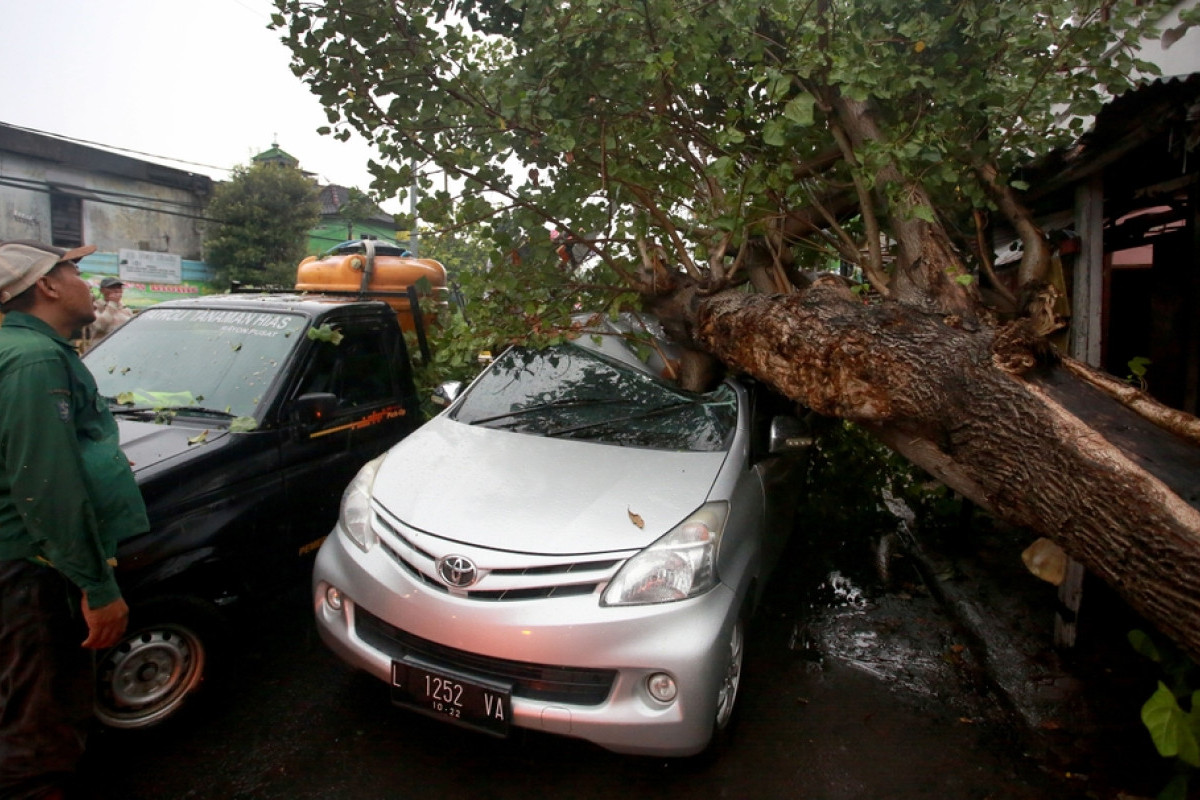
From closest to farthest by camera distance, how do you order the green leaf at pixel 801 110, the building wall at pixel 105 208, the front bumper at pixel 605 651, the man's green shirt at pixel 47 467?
the man's green shirt at pixel 47 467 → the front bumper at pixel 605 651 → the green leaf at pixel 801 110 → the building wall at pixel 105 208

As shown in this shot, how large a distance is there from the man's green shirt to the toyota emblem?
1032mm

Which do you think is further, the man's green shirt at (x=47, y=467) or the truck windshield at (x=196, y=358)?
the truck windshield at (x=196, y=358)

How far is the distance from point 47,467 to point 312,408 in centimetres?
155

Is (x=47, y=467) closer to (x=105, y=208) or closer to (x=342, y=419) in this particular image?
(x=342, y=419)

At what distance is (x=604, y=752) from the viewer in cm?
301

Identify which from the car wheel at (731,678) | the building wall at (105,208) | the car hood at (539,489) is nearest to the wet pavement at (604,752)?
the car wheel at (731,678)

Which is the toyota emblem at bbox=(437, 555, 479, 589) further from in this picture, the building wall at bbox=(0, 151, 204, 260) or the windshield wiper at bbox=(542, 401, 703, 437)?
the building wall at bbox=(0, 151, 204, 260)

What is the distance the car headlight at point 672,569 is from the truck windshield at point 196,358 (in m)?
2.09

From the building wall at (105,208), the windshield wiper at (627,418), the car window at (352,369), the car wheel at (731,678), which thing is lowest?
the car wheel at (731,678)

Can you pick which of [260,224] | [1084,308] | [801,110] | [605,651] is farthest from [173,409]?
[260,224]

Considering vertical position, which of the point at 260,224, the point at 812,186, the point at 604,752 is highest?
the point at 260,224

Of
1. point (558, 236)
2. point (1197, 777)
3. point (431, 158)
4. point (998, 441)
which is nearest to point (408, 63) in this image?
point (431, 158)

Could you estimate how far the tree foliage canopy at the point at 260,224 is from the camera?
19812mm

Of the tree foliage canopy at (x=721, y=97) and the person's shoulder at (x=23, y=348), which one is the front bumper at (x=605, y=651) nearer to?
the person's shoulder at (x=23, y=348)
